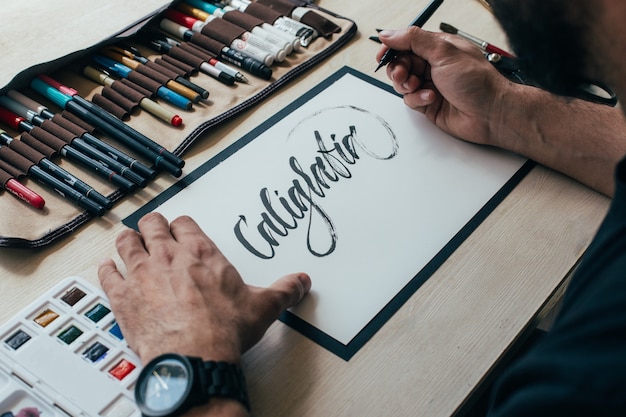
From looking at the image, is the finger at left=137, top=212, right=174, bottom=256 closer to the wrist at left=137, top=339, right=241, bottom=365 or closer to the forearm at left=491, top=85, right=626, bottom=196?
the wrist at left=137, top=339, right=241, bottom=365

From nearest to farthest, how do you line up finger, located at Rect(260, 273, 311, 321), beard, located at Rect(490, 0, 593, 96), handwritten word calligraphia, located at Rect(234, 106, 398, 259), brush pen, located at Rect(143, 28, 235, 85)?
beard, located at Rect(490, 0, 593, 96)
finger, located at Rect(260, 273, 311, 321)
handwritten word calligraphia, located at Rect(234, 106, 398, 259)
brush pen, located at Rect(143, 28, 235, 85)

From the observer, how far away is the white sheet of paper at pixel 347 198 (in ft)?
2.79

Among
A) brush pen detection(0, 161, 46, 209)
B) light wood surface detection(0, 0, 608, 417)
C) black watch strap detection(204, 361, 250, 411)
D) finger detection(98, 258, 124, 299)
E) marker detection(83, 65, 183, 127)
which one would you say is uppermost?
marker detection(83, 65, 183, 127)

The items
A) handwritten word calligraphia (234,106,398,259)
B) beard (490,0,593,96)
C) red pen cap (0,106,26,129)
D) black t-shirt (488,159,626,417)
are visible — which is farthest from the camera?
red pen cap (0,106,26,129)

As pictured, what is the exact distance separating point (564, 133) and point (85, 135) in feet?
2.22

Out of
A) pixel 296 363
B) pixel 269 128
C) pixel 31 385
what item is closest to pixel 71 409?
pixel 31 385

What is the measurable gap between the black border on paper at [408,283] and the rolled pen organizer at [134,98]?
33 millimetres

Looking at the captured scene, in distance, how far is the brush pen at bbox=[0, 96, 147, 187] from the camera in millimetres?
943

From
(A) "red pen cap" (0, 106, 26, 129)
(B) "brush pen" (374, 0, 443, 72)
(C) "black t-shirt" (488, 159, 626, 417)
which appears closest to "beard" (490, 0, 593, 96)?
(C) "black t-shirt" (488, 159, 626, 417)

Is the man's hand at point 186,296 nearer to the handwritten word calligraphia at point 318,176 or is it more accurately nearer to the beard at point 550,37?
the handwritten word calligraphia at point 318,176

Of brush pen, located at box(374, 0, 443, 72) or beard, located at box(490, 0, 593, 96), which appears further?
brush pen, located at box(374, 0, 443, 72)

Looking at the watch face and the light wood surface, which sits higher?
the watch face

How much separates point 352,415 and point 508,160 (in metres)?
0.47

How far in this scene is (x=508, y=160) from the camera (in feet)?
3.35
